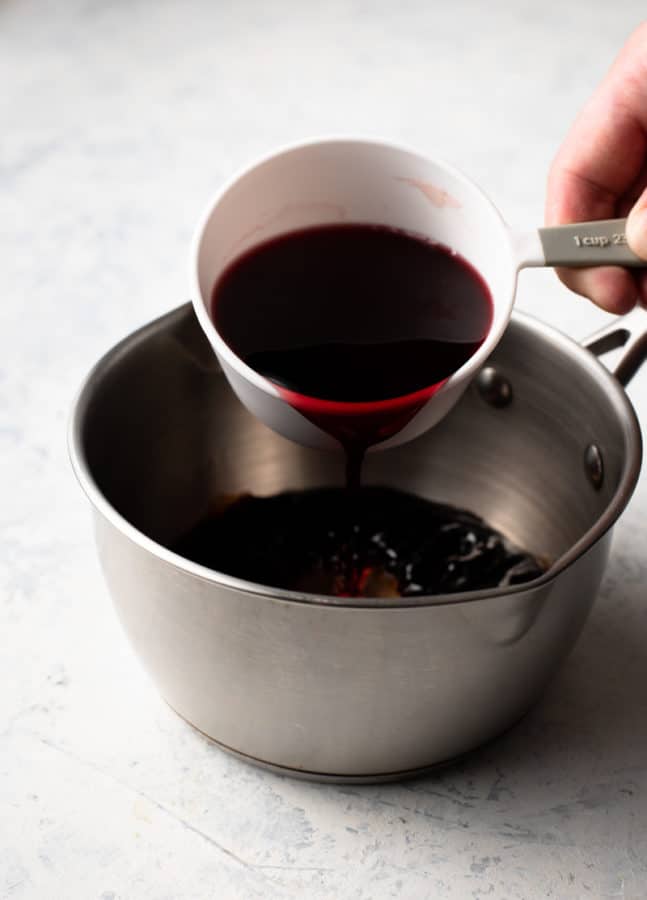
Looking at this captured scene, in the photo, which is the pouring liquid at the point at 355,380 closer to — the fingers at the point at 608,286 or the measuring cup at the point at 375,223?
the measuring cup at the point at 375,223

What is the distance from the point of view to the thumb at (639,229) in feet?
3.01

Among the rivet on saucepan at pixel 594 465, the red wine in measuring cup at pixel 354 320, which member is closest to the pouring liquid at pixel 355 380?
the red wine in measuring cup at pixel 354 320

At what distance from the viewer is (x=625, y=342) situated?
1.06m

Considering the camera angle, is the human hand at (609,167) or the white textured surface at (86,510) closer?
the white textured surface at (86,510)

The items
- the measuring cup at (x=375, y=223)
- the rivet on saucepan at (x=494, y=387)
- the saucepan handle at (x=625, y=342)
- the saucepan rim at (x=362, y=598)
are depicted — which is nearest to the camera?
the saucepan rim at (x=362, y=598)

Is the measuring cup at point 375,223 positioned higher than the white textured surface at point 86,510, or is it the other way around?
the measuring cup at point 375,223

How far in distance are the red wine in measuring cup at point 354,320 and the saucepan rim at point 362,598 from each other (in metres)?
0.12

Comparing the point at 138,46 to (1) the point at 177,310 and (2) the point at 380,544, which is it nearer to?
(1) the point at 177,310

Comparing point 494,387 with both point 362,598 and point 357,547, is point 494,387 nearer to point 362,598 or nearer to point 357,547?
point 357,547

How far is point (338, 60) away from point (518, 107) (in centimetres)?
27

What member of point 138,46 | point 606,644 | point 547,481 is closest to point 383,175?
point 547,481

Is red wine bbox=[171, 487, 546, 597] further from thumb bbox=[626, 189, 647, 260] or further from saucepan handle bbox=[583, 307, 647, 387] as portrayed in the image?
thumb bbox=[626, 189, 647, 260]

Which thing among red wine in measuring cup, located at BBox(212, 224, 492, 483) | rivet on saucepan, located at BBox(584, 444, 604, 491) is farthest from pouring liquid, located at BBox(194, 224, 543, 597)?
rivet on saucepan, located at BBox(584, 444, 604, 491)

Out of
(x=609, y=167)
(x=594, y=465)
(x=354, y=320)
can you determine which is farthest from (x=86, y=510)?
(x=609, y=167)
